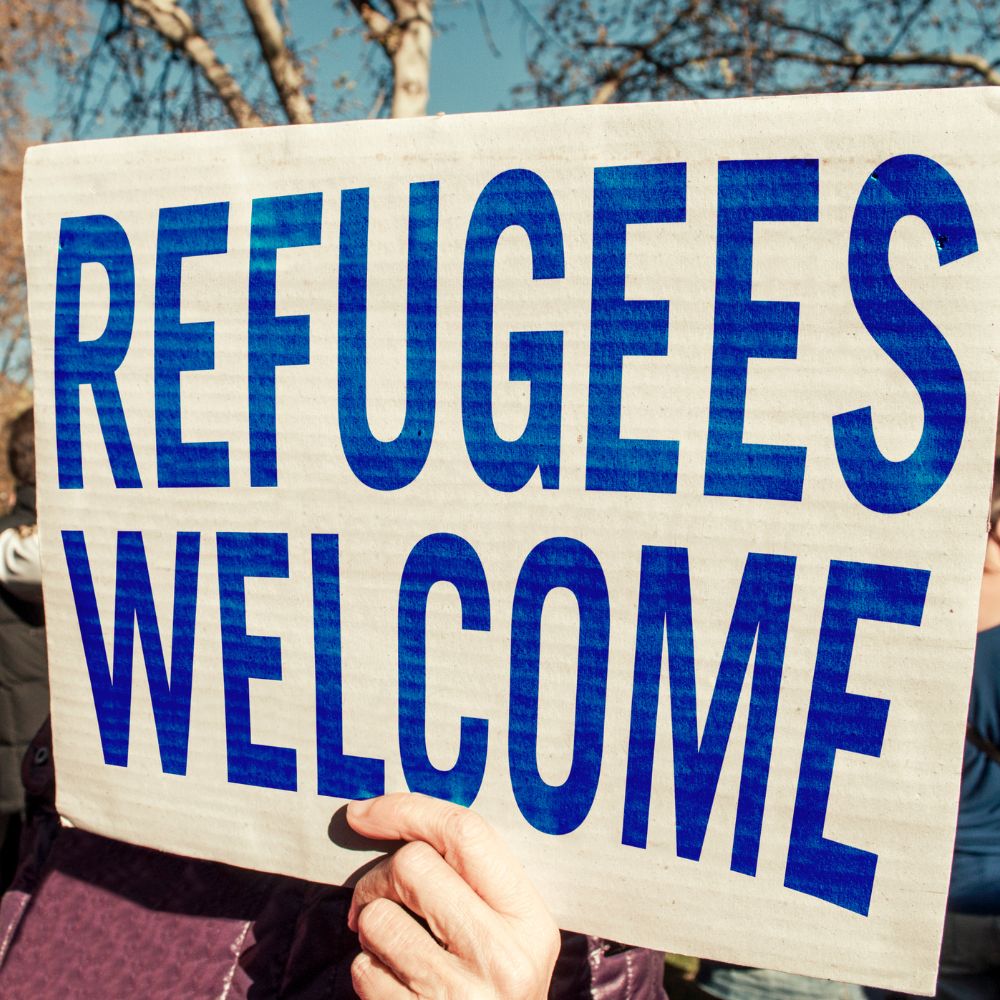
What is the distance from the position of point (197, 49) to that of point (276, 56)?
500mm

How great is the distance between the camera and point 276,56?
4660 millimetres

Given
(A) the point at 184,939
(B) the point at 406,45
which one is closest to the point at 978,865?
(A) the point at 184,939

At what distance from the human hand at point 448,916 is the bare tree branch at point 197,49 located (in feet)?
15.1

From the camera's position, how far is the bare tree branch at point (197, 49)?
4.78 m

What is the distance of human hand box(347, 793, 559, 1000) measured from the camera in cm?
76

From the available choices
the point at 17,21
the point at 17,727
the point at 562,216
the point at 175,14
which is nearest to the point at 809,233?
the point at 562,216

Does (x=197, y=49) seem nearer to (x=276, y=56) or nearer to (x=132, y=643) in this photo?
(x=276, y=56)

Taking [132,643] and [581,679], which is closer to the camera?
[581,679]

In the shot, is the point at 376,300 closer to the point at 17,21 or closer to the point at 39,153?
the point at 39,153

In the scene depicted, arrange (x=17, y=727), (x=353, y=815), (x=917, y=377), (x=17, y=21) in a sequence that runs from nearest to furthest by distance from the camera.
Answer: (x=917, y=377) < (x=353, y=815) < (x=17, y=727) < (x=17, y=21)

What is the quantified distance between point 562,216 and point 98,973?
0.85m

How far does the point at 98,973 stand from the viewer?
3.04ft

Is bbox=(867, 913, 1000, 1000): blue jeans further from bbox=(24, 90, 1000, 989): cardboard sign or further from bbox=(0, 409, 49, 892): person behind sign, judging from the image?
bbox=(0, 409, 49, 892): person behind sign

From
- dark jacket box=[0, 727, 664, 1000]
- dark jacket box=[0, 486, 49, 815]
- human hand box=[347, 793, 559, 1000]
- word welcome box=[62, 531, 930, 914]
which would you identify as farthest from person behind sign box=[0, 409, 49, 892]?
human hand box=[347, 793, 559, 1000]
